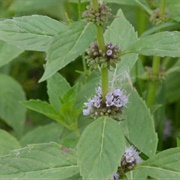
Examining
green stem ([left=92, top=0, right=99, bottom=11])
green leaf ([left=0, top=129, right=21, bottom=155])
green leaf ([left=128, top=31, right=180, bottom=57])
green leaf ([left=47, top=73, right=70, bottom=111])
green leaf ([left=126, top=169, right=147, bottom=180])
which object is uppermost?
green stem ([left=92, top=0, right=99, bottom=11])

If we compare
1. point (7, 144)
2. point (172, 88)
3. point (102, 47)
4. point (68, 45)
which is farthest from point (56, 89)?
point (172, 88)

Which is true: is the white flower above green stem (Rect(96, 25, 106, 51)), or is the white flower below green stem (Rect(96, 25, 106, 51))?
below

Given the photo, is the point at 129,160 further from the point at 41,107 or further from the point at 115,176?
the point at 41,107

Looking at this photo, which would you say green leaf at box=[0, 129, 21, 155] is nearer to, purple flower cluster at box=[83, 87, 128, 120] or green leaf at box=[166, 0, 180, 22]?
purple flower cluster at box=[83, 87, 128, 120]

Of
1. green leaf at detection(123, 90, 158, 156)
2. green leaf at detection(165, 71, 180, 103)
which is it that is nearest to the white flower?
green leaf at detection(123, 90, 158, 156)

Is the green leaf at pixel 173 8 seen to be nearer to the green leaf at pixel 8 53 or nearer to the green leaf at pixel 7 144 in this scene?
the green leaf at pixel 8 53

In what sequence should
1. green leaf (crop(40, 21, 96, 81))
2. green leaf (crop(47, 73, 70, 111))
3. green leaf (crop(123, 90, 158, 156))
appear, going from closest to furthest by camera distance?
green leaf (crop(40, 21, 96, 81)) → green leaf (crop(123, 90, 158, 156)) → green leaf (crop(47, 73, 70, 111))

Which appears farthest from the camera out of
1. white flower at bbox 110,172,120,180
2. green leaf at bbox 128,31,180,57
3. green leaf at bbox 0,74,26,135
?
green leaf at bbox 0,74,26,135
